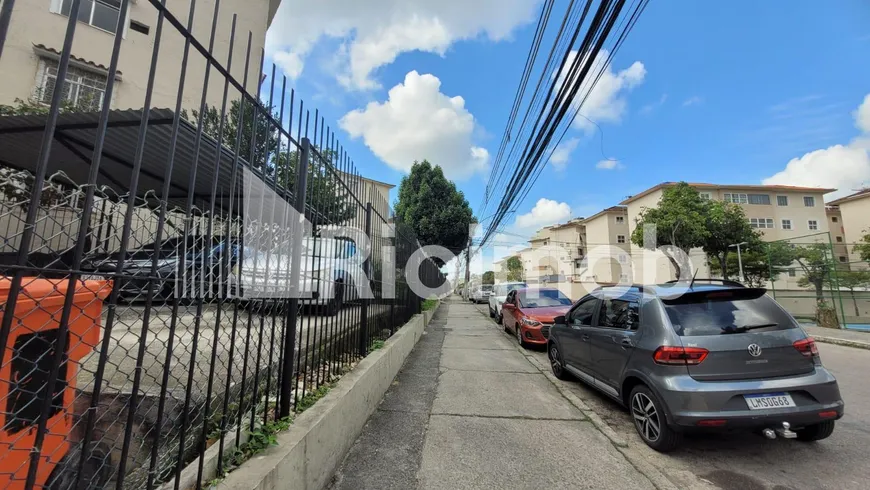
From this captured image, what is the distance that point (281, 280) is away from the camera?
2799 mm

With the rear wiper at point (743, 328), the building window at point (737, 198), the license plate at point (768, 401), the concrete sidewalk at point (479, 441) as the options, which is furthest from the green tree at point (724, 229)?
the license plate at point (768, 401)

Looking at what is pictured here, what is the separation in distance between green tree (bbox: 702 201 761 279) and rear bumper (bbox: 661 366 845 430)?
95.4 ft

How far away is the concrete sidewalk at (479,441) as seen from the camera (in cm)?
294

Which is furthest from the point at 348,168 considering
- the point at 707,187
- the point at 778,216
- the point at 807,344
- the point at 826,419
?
the point at 778,216

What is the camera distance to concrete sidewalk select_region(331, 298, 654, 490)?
2939 mm

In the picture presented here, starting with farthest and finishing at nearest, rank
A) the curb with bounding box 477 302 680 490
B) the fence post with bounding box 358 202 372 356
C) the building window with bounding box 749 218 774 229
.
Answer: the building window with bounding box 749 218 774 229
the fence post with bounding box 358 202 372 356
the curb with bounding box 477 302 680 490

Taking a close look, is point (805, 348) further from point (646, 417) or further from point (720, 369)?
point (646, 417)

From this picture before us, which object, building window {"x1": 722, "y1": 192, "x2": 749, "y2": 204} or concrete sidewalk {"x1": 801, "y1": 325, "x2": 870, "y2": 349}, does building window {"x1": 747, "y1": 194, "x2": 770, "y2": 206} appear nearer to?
building window {"x1": 722, "y1": 192, "x2": 749, "y2": 204}

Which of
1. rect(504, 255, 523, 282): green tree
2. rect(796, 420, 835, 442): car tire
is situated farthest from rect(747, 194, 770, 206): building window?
rect(796, 420, 835, 442): car tire

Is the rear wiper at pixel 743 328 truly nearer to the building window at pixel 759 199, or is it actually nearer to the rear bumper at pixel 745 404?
the rear bumper at pixel 745 404

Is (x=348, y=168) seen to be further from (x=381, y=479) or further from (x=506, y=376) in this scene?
(x=506, y=376)

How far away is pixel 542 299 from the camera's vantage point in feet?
32.1

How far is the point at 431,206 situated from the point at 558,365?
13.6 m

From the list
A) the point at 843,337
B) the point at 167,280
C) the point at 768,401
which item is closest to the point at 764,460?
the point at 768,401
